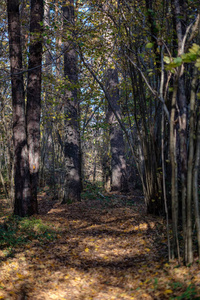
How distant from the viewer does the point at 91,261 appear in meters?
4.76

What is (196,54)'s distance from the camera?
2.82 meters

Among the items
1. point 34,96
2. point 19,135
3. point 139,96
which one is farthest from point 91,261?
point 34,96

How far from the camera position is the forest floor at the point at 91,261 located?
3463 mm

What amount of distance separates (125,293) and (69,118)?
6.96 meters

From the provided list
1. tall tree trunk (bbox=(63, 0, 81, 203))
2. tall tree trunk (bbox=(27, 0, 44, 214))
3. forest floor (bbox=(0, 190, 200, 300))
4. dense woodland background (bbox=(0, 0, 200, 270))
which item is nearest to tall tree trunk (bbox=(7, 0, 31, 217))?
dense woodland background (bbox=(0, 0, 200, 270))

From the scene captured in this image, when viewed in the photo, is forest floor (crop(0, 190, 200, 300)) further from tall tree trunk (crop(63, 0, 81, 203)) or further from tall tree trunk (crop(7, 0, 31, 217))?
tall tree trunk (crop(63, 0, 81, 203))

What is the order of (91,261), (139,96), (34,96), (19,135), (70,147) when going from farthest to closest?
(70,147) < (34,96) < (19,135) < (139,96) < (91,261)

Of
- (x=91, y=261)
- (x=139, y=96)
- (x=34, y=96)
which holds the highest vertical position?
(x=34, y=96)

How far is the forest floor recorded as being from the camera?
3.46 meters

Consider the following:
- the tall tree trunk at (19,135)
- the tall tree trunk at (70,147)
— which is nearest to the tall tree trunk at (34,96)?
the tall tree trunk at (19,135)

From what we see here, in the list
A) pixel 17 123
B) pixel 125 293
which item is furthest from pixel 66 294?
pixel 17 123

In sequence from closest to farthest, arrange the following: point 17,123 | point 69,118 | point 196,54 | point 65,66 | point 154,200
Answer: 1. point 196,54
2. point 154,200
3. point 17,123
4. point 69,118
5. point 65,66

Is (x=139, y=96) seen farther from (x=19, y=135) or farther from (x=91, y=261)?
(x=91, y=261)

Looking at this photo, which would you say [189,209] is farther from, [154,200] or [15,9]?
[15,9]
